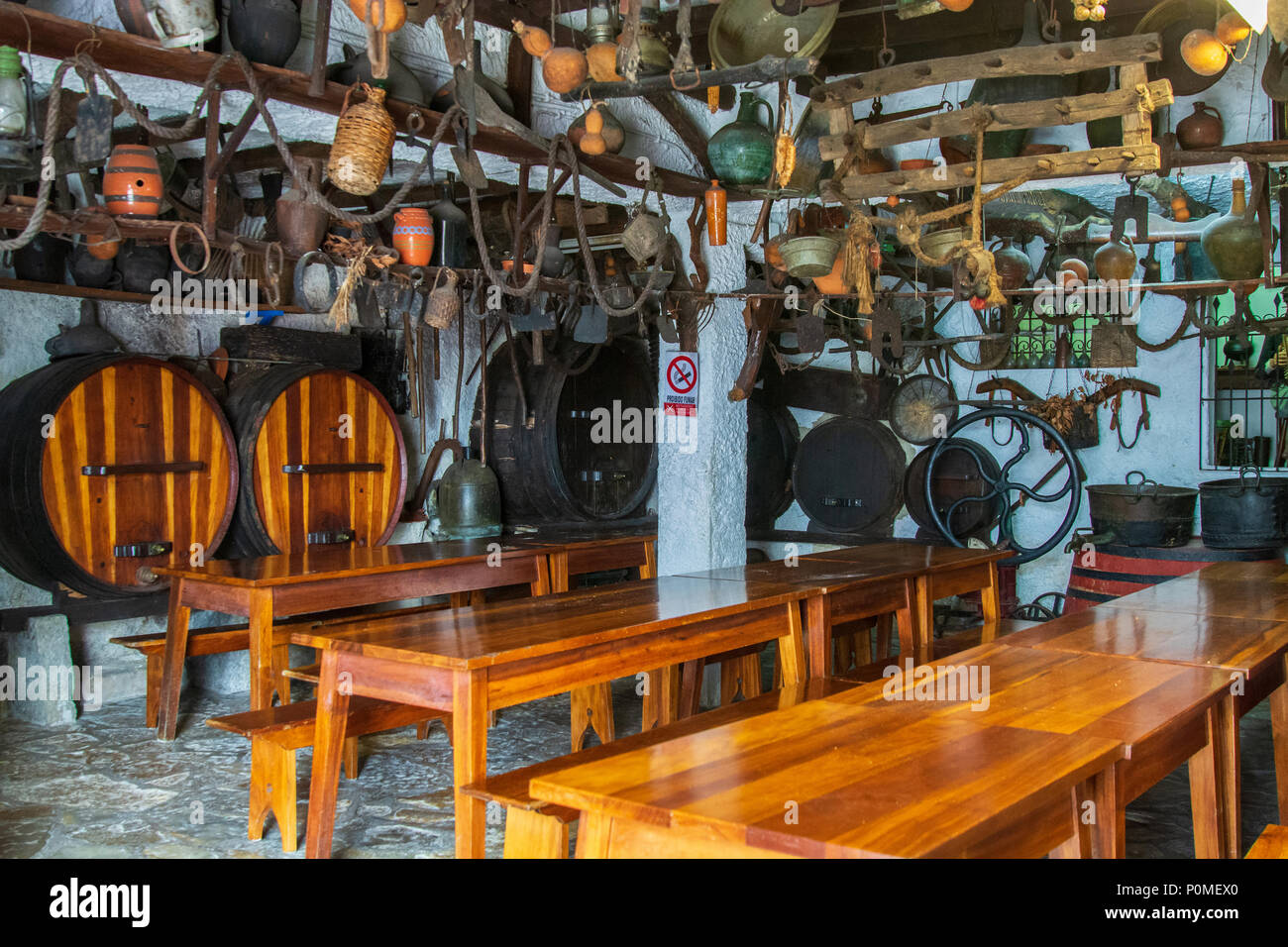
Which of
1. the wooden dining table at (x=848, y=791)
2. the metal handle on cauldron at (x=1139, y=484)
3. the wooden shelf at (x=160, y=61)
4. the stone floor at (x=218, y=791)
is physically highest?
the wooden shelf at (x=160, y=61)

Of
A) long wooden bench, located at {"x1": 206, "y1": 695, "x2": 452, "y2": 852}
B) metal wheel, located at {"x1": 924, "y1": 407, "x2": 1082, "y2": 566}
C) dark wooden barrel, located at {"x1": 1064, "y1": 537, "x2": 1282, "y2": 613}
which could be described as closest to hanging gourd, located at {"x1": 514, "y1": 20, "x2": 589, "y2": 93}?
long wooden bench, located at {"x1": 206, "y1": 695, "x2": 452, "y2": 852}

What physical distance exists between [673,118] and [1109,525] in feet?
10.7

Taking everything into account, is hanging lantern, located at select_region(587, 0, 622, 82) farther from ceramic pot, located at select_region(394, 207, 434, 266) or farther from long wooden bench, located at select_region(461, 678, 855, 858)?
long wooden bench, located at select_region(461, 678, 855, 858)

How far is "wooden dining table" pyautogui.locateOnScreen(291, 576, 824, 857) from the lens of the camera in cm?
294

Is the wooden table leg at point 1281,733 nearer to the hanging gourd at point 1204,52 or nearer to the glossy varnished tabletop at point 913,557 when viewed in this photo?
the glossy varnished tabletop at point 913,557

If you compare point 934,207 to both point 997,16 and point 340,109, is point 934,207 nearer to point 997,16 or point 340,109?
point 997,16

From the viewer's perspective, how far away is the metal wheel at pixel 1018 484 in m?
7.32

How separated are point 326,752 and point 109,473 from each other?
2.62 m

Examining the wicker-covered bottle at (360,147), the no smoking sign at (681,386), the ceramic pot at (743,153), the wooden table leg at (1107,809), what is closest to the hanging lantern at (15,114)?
the wicker-covered bottle at (360,147)

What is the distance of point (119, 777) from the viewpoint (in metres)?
4.43

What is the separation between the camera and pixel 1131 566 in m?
5.94

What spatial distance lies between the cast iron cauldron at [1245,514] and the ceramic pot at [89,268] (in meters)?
5.79
